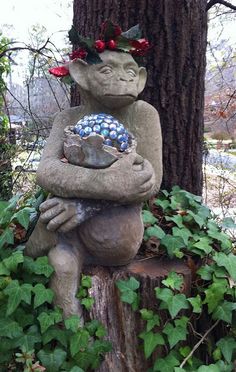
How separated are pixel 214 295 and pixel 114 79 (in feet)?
3.30

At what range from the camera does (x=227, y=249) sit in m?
1.98

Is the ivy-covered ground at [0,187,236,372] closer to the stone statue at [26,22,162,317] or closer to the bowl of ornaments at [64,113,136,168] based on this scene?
the stone statue at [26,22,162,317]

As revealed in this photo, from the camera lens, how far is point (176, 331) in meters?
1.74

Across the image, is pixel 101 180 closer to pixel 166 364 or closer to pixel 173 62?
pixel 166 364

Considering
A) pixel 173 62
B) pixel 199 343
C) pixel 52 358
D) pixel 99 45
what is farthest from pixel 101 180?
pixel 173 62

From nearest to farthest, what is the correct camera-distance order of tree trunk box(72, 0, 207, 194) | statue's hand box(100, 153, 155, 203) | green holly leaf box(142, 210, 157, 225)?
statue's hand box(100, 153, 155, 203), green holly leaf box(142, 210, 157, 225), tree trunk box(72, 0, 207, 194)

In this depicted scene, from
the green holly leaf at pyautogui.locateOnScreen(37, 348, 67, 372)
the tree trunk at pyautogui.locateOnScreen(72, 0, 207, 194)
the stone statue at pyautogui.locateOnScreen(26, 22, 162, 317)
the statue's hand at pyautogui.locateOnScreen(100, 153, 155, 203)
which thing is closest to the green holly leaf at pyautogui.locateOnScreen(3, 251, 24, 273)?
the stone statue at pyautogui.locateOnScreen(26, 22, 162, 317)

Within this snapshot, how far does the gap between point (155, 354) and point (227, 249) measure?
581mm

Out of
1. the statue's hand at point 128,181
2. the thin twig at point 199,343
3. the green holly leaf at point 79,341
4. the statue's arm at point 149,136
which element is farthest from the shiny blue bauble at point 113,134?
the thin twig at point 199,343

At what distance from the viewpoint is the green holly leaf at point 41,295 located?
1655 millimetres

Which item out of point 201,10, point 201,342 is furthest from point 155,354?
point 201,10

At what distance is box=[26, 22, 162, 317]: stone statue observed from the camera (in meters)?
1.63

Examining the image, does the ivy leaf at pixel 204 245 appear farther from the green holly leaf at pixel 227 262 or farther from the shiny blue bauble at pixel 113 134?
the shiny blue bauble at pixel 113 134

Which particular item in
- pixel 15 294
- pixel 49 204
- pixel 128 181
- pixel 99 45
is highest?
pixel 99 45
